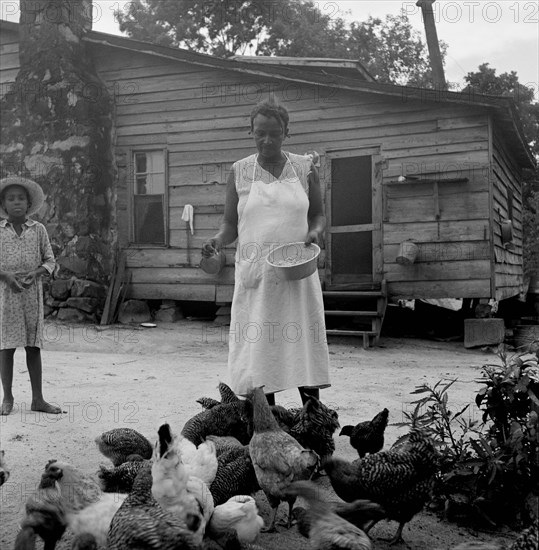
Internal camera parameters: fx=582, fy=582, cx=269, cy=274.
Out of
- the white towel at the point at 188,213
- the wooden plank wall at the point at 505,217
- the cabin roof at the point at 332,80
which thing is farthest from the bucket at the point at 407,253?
the white towel at the point at 188,213

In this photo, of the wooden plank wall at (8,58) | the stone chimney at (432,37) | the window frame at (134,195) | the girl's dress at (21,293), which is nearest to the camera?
the girl's dress at (21,293)

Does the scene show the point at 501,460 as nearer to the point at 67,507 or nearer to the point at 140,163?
the point at 67,507

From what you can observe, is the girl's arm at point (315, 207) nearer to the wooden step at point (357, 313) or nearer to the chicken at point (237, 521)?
the chicken at point (237, 521)

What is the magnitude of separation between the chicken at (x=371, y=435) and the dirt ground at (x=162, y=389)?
33cm

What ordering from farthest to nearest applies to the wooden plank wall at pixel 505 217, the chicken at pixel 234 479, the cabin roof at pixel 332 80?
the wooden plank wall at pixel 505 217 → the cabin roof at pixel 332 80 → the chicken at pixel 234 479

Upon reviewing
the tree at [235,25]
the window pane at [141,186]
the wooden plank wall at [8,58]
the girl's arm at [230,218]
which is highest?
the tree at [235,25]

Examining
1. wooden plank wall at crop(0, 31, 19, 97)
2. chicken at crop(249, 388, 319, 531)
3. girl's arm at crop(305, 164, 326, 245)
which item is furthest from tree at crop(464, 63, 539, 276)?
chicken at crop(249, 388, 319, 531)

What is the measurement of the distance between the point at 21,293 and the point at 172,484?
3145mm

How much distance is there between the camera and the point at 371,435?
3680 millimetres

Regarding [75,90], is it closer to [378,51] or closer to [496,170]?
[496,170]

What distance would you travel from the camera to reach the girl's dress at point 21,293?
193 inches

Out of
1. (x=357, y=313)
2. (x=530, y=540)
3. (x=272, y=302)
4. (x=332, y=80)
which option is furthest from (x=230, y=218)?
(x=332, y=80)

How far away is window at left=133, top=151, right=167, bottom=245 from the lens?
1180 centimetres

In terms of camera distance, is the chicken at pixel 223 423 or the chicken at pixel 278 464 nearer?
the chicken at pixel 278 464
